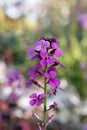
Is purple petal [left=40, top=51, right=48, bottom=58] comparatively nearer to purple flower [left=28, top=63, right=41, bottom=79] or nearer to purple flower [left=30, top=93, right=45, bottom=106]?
purple flower [left=28, top=63, right=41, bottom=79]

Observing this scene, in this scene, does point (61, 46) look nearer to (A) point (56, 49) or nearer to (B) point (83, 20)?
(B) point (83, 20)

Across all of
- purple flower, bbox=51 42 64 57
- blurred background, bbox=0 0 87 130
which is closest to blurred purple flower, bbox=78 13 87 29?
blurred background, bbox=0 0 87 130

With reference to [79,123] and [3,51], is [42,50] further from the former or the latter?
[3,51]

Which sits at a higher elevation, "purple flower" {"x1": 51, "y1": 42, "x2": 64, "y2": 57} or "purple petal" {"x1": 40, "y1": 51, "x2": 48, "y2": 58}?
"purple flower" {"x1": 51, "y1": 42, "x2": 64, "y2": 57}

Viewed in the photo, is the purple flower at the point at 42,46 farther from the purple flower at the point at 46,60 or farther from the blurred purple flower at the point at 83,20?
the blurred purple flower at the point at 83,20

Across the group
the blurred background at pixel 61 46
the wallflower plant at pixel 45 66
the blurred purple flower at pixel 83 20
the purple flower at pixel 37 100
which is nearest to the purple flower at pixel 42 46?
the wallflower plant at pixel 45 66

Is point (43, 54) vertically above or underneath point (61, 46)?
underneath

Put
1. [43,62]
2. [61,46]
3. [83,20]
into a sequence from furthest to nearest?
[83,20] < [61,46] < [43,62]

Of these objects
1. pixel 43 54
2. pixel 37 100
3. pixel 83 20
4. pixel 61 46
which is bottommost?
pixel 37 100

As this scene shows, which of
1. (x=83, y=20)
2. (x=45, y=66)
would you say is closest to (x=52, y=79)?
(x=45, y=66)
